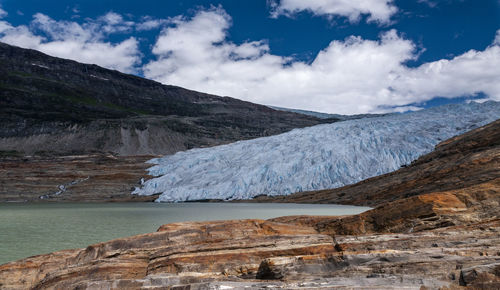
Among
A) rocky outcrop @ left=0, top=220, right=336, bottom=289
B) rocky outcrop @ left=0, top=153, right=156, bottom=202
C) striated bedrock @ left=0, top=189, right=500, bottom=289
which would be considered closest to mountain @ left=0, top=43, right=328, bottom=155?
rocky outcrop @ left=0, top=153, right=156, bottom=202

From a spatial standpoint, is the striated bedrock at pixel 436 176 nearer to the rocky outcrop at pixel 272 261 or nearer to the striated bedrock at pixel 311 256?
the striated bedrock at pixel 311 256

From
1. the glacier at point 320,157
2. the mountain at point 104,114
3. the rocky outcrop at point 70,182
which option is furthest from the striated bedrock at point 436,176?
the mountain at point 104,114

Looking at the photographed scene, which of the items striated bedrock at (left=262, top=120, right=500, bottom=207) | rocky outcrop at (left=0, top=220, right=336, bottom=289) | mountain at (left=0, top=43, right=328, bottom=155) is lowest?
rocky outcrop at (left=0, top=220, right=336, bottom=289)

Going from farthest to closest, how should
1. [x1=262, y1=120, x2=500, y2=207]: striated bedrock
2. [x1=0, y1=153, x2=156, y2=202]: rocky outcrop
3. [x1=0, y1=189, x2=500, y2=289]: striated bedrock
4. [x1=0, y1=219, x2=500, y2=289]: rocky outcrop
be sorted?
[x1=0, y1=153, x2=156, y2=202]: rocky outcrop → [x1=262, y1=120, x2=500, y2=207]: striated bedrock → [x1=0, y1=189, x2=500, y2=289]: striated bedrock → [x1=0, y1=219, x2=500, y2=289]: rocky outcrop

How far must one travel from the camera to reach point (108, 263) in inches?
404

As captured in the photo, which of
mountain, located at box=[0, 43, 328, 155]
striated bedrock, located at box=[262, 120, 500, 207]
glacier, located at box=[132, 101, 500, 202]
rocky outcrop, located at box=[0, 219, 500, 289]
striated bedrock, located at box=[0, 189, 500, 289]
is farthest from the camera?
mountain, located at box=[0, 43, 328, 155]

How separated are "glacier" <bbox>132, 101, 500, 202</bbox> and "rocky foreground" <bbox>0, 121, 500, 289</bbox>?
95.4 feet

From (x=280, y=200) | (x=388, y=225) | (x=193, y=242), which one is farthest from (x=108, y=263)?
(x=280, y=200)

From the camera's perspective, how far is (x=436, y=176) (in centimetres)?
2811

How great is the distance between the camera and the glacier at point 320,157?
43.0 meters

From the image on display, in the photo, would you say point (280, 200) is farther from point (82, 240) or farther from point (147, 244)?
point (147, 244)

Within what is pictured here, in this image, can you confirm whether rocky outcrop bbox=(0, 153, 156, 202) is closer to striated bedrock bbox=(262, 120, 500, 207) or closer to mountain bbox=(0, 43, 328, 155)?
striated bedrock bbox=(262, 120, 500, 207)

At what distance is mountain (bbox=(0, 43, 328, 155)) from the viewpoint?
111m

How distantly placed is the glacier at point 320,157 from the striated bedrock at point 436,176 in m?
2.54
